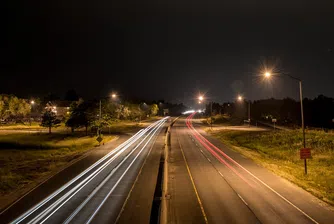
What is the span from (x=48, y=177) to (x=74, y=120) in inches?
1683

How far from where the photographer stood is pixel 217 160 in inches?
1310

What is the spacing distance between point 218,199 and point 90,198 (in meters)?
8.22

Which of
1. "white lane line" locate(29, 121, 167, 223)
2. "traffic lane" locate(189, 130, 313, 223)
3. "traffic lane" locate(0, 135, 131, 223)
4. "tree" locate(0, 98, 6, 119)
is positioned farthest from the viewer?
"tree" locate(0, 98, 6, 119)

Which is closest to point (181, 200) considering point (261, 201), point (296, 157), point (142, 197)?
point (142, 197)

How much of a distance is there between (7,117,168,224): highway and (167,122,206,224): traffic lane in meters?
2.98

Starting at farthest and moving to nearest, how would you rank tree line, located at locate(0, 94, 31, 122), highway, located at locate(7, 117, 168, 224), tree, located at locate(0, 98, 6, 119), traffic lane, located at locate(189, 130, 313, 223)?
tree line, located at locate(0, 94, 31, 122) < tree, located at locate(0, 98, 6, 119) < highway, located at locate(7, 117, 168, 224) < traffic lane, located at locate(189, 130, 313, 223)

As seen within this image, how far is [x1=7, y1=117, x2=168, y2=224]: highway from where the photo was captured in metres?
15.3

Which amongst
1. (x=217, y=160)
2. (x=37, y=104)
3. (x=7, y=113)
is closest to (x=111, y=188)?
(x=217, y=160)

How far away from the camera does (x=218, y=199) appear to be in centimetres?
1848

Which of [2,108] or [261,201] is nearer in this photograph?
[261,201]

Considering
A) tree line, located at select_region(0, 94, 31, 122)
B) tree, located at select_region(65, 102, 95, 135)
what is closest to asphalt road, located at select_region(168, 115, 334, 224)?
tree, located at select_region(65, 102, 95, 135)

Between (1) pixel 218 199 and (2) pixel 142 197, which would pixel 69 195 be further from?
(1) pixel 218 199

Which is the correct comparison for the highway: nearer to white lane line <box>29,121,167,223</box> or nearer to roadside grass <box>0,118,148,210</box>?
white lane line <box>29,121,167,223</box>

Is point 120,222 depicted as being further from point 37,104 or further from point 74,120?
point 37,104
